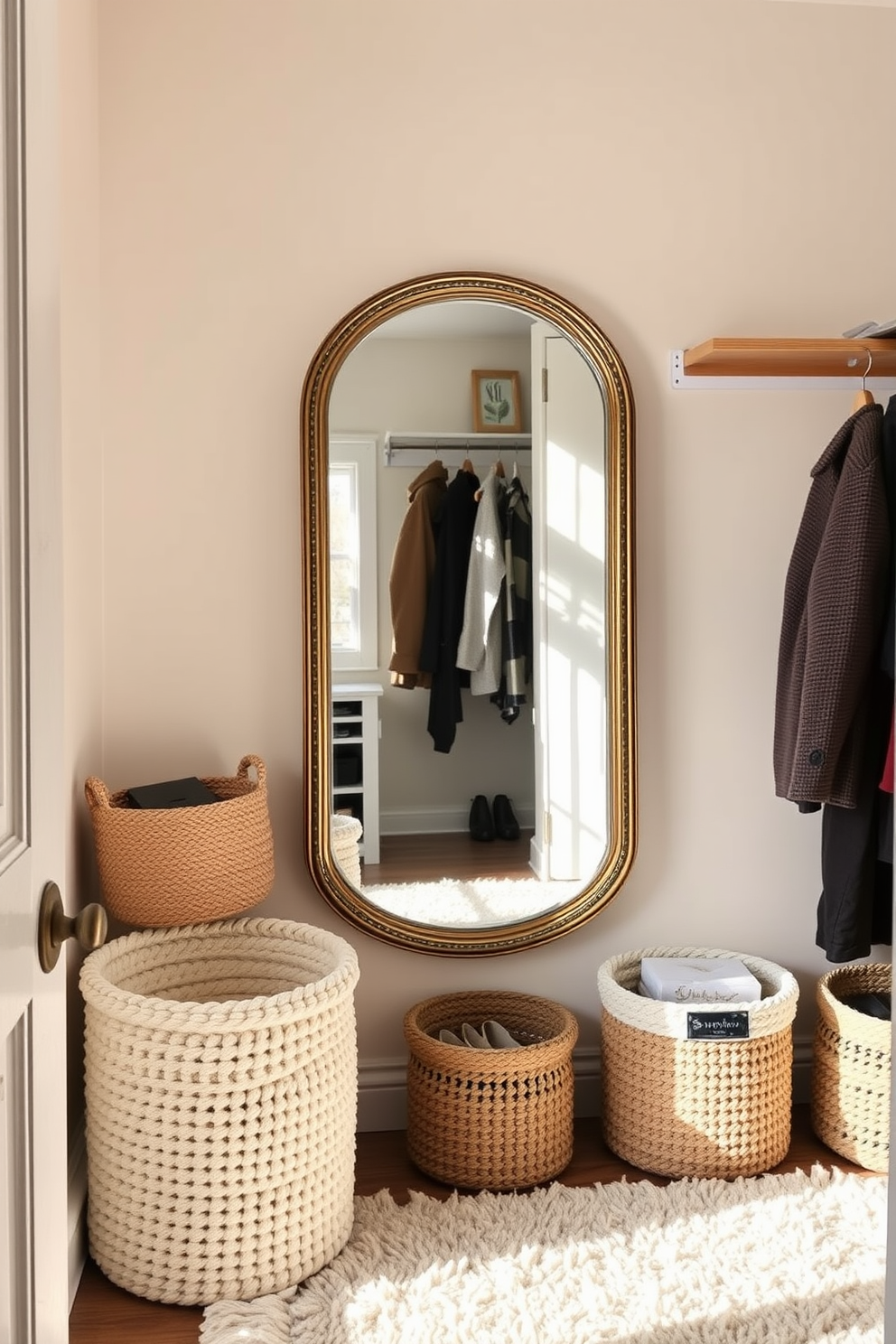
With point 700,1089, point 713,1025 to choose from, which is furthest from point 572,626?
point 700,1089

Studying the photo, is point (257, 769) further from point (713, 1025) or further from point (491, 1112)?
point (713, 1025)

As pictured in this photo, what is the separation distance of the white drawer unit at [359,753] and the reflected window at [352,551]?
57mm

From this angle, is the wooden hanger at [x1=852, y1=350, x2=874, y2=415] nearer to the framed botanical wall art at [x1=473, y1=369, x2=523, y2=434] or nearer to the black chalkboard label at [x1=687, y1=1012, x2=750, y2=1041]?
the framed botanical wall art at [x1=473, y1=369, x2=523, y2=434]

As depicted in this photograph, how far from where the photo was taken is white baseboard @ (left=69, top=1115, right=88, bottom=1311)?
6.35 ft

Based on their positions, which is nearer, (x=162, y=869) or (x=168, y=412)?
(x=162, y=869)

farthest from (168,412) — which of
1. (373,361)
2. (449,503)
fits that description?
(449,503)

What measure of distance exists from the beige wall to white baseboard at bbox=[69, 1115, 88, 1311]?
59 cm

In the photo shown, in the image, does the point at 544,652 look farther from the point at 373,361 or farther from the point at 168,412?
the point at 168,412

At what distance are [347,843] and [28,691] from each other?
60.3 inches

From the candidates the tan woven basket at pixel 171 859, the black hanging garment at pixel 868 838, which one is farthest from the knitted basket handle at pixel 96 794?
the black hanging garment at pixel 868 838

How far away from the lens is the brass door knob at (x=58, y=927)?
97cm

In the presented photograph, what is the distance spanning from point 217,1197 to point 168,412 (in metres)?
1.49

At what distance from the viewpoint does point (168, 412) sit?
7.80ft

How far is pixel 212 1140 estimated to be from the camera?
1.86m
